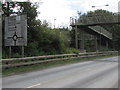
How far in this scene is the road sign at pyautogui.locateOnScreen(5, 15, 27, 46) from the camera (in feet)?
63.2

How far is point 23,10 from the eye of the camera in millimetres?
26172

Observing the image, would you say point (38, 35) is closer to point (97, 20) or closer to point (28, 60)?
point (28, 60)

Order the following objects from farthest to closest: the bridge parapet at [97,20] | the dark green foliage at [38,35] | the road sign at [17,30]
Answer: the bridge parapet at [97,20], the dark green foliage at [38,35], the road sign at [17,30]

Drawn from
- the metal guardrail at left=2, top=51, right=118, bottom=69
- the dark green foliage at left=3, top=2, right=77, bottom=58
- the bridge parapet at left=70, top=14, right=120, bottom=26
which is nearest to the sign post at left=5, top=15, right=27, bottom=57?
the metal guardrail at left=2, top=51, right=118, bottom=69

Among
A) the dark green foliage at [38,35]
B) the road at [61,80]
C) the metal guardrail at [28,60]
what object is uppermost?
the dark green foliage at [38,35]

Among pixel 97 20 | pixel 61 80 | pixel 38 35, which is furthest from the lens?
pixel 97 20

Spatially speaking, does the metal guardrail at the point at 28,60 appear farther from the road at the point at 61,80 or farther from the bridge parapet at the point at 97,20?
the bridge parapet at the point at 97,20

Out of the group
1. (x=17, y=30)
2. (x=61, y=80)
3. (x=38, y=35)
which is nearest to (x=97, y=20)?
(x=38, y=35)

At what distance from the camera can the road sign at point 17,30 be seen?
1928cm

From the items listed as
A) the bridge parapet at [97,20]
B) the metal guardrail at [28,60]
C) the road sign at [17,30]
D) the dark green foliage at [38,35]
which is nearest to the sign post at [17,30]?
the road sign at [17,30]

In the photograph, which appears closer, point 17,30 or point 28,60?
point 28,60

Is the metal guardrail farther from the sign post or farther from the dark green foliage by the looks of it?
the dark green foliage

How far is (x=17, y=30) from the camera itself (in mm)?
19391

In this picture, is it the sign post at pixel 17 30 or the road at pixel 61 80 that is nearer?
the road at pixel 61 80
